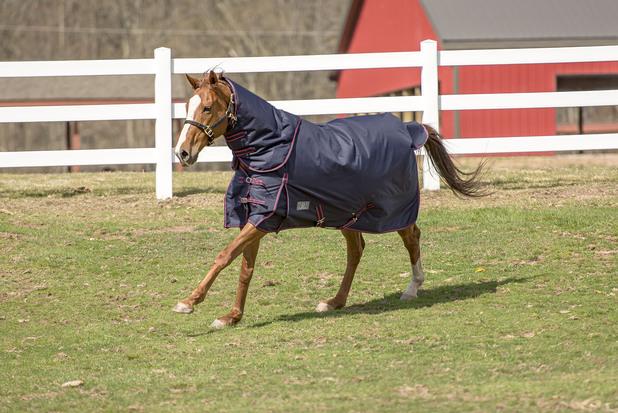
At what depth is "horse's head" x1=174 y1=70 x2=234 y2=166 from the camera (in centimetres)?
767

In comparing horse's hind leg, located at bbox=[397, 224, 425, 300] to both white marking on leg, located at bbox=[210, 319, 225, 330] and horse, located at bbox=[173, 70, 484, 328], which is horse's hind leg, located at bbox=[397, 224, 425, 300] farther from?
white marking on leg, located at bbox=[210, 319, 225, 330]

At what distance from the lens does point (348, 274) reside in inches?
350

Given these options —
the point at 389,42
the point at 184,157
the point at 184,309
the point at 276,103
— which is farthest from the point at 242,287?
the point at 389,42

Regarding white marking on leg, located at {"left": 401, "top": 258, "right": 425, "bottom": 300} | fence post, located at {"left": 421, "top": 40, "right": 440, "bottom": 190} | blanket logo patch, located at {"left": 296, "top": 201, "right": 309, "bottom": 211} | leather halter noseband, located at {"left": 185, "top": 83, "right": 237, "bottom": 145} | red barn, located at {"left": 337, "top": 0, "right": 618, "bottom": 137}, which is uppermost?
red barn, located at {"left": 337, "top": 0, "right": 618, "bottom": 137}

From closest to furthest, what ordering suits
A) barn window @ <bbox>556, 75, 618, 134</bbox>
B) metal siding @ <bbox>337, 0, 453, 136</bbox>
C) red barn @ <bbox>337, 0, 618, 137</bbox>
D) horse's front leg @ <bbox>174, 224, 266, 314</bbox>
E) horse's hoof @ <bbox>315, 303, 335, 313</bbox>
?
horse's front leg @ <bbox>174, 224, 266, 314</bbox>, horse's hoof @ <bbox>315, 303, 335, 313</bbox>, red barn @ <bbox>337, 0, 618, 137</bbox>, barn window @ <bbox>556, 75, 618, 134</bbox>, metal siding @ <bbox>337, 0, 453, 136</bbox>

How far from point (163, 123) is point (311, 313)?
5.65 m

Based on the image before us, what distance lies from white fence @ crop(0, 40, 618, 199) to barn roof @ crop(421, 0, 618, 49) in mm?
10126

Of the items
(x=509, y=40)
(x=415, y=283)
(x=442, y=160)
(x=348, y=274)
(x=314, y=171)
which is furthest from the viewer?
(x=509, y=40)

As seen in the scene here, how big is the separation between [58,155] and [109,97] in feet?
59.1

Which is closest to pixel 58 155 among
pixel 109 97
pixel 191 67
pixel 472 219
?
pixel 191 67

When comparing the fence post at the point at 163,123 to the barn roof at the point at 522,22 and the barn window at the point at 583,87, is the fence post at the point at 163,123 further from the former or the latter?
the barn roof at the point at 522,22

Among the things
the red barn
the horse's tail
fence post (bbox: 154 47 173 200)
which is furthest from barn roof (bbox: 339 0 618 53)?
the horse's tail

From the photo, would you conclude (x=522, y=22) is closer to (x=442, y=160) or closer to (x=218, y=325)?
(x=442, y=160)

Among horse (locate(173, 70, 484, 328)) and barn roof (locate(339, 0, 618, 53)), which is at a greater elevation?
barn roof (locate(339, 0, 618, 53))
